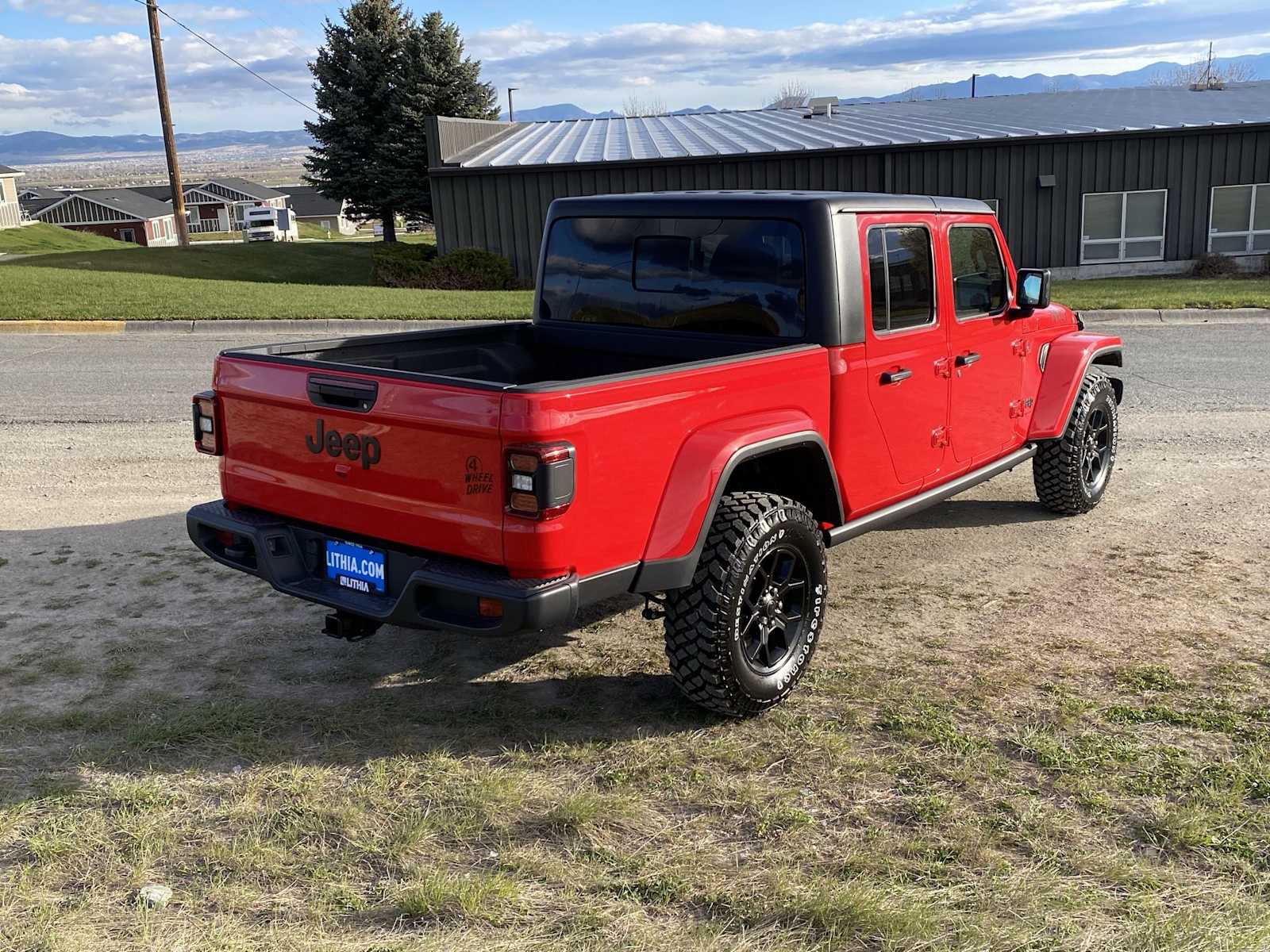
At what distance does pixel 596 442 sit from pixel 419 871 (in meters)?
1.47

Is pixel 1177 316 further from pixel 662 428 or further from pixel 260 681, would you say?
pixel 260 681

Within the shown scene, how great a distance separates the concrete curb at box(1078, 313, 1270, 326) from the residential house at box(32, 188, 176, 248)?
100m

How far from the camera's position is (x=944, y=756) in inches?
160

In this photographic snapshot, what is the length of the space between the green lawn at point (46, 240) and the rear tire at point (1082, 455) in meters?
51.6

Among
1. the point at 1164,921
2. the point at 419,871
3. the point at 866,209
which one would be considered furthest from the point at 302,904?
the point at 866,209

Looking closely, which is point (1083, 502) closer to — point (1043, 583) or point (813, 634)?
point (1043, 583)

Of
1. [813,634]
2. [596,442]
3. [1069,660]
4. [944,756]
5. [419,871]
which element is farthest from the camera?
[1069,660]

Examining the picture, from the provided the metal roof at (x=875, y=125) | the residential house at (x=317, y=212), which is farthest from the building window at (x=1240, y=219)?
the residential house at (x=317, y=212)

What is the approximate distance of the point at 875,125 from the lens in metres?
29.6

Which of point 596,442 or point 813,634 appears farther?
point 813,634

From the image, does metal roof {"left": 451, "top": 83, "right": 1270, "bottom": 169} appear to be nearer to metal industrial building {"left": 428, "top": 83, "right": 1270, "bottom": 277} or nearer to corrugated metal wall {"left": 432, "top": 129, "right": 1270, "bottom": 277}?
metal industrial building {"left": 428, "top": 83, "right": 1270, "bottom": 277}

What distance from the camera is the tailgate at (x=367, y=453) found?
3.73 metres

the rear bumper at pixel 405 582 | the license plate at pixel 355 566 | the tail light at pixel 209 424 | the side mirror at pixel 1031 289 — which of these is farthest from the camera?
the side mirror at pixel 1031 289

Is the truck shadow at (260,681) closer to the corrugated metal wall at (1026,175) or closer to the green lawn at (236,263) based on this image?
the corrugated metal wall at (1026,175)
